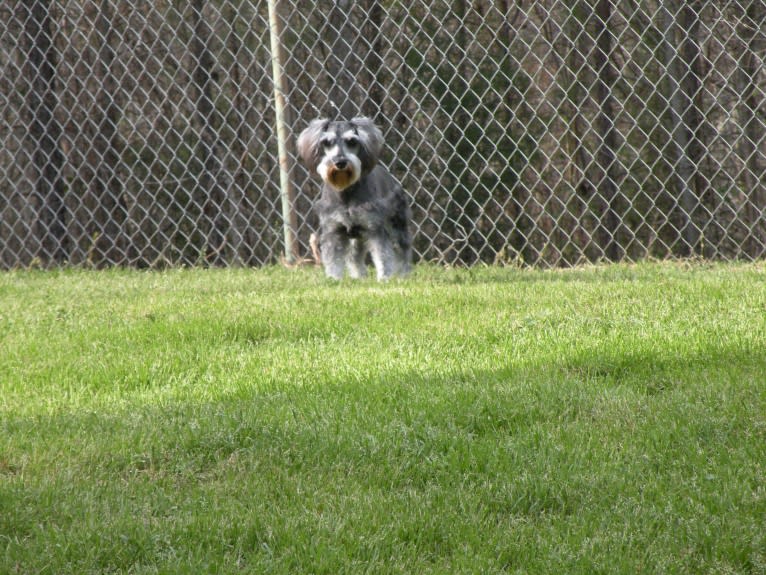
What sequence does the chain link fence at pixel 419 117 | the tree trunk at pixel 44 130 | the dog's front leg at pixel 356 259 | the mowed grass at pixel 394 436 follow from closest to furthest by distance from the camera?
the mowed grass at pixel 394 436 → the dog's front leg at pixel 356 259 → the chain link fence at pixel 419 117 → the tree trunk at pixel 44 130

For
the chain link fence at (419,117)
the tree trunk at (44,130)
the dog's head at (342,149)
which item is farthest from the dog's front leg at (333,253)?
the tree trunk at (44,130)

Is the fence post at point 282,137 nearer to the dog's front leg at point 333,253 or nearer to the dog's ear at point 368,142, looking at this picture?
the dog's front leg at point 333,253

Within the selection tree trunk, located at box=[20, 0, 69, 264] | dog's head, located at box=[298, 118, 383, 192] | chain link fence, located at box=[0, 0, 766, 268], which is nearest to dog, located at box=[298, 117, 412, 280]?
dog's head, located at box=[298, 118, 383, 192]

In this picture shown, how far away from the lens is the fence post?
7348mm

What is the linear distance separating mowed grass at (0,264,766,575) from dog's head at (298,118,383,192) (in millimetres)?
1470

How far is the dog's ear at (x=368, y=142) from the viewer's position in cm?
633

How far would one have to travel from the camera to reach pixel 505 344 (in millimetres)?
3984

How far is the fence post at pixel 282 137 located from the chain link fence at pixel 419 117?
0.45ft

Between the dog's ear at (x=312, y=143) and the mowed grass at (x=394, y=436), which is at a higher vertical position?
the dog's ear at (x=312, y=143)

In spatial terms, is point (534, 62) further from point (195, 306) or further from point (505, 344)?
point (505, 344)

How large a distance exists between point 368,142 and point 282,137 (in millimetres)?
1250

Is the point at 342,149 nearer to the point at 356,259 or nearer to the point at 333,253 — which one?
the point at 333,253

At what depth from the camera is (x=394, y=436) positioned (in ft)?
9.58

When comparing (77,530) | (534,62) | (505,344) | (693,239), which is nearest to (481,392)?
(505,344)
